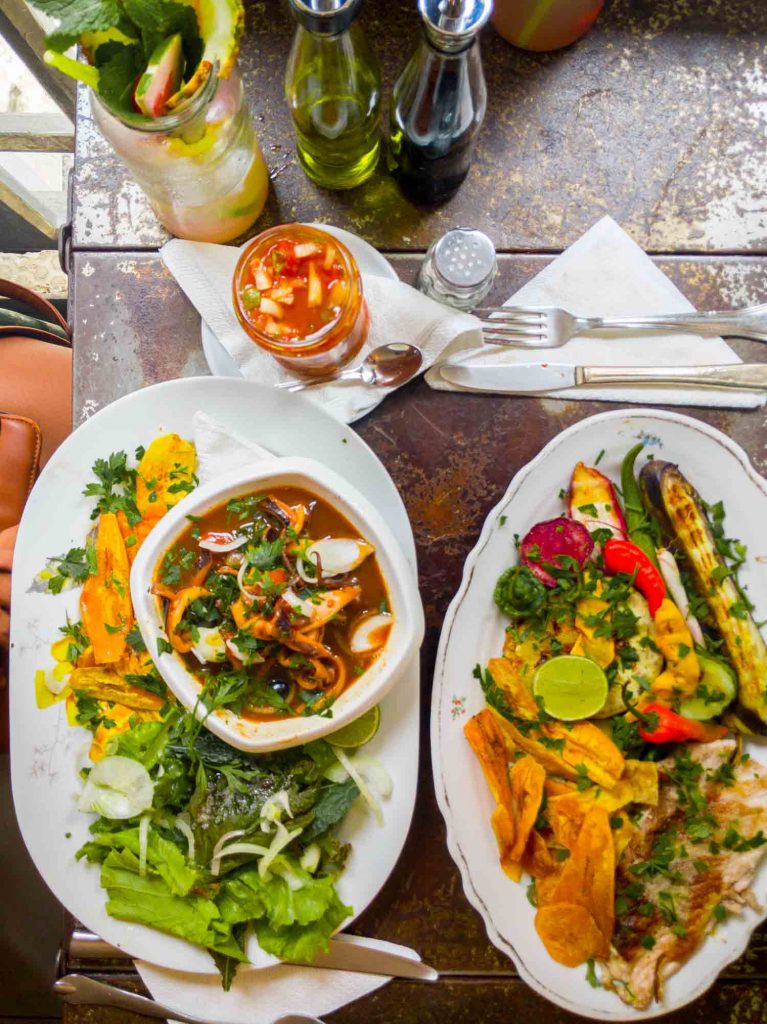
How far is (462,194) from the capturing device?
5.67 feet

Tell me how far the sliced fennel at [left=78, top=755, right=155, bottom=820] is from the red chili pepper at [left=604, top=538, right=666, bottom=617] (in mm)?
1065

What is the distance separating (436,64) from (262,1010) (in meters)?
1.94

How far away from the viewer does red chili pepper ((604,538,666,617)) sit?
1.54 m

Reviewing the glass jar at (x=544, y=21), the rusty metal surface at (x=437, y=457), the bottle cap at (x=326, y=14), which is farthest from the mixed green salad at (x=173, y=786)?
the glass jar at (x=544, y=21)

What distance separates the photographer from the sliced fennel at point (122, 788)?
1.50m

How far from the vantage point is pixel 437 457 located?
1.70m

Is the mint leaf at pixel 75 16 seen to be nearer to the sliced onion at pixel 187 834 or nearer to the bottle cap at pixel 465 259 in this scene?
the bottle cap at pixel 465 259

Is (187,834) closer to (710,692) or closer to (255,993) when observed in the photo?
(255,993)

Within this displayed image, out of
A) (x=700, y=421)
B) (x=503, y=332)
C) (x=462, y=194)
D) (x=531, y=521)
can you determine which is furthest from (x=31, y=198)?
(x=700, y=421)

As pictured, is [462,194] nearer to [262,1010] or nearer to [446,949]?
[446,949]

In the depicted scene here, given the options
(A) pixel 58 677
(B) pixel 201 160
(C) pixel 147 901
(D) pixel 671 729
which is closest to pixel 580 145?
(B) pixel 201 160

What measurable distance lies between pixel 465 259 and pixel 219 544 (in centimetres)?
79

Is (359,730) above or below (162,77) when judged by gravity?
below

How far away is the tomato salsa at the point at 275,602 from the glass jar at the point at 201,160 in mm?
630
